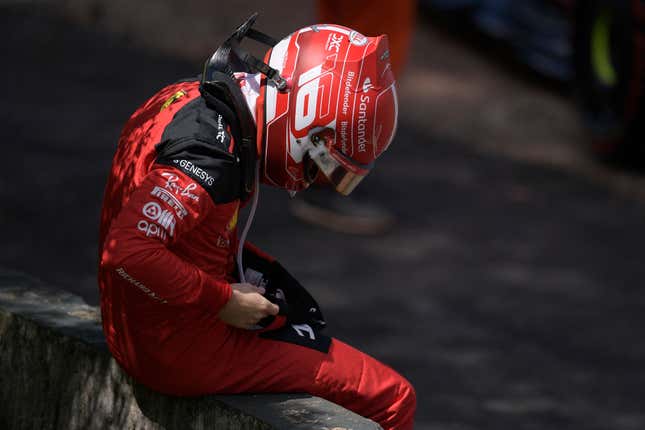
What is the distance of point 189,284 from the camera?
10.3 ft

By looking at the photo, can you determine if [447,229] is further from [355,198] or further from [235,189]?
[235,189]

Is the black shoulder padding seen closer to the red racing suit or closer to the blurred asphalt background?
the red racing suit

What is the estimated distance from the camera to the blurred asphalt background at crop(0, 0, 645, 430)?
596cm

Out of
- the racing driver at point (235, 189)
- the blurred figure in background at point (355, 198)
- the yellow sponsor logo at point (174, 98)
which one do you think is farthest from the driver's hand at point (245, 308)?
the blurred figure in background at point (355, 198)

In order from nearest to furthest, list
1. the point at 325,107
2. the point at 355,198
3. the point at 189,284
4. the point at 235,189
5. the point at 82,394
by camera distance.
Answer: the point at 189,284 < the point at 235,189 < the point at 325,107 < the point at 82,394 < the point at 355,198

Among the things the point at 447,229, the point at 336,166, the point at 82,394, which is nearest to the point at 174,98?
the point at 336,166

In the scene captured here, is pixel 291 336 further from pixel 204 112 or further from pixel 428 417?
pixel 428 417

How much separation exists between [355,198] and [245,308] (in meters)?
4.33

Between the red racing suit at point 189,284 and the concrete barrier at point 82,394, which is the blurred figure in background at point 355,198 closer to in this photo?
the concrete barrier at point 82,394

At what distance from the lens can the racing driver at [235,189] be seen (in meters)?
3.17

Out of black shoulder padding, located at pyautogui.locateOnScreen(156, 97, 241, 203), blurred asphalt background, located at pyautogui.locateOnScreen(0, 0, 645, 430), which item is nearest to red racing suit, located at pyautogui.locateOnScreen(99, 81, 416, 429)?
black shoulder padding, located at pyautogui.locateOnScreen(156, 97, 241, 203)

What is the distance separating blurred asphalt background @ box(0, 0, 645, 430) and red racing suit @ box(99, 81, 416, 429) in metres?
1.86

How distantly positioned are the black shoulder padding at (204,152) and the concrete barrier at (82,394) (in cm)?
60

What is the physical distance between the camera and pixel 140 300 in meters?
3.31
